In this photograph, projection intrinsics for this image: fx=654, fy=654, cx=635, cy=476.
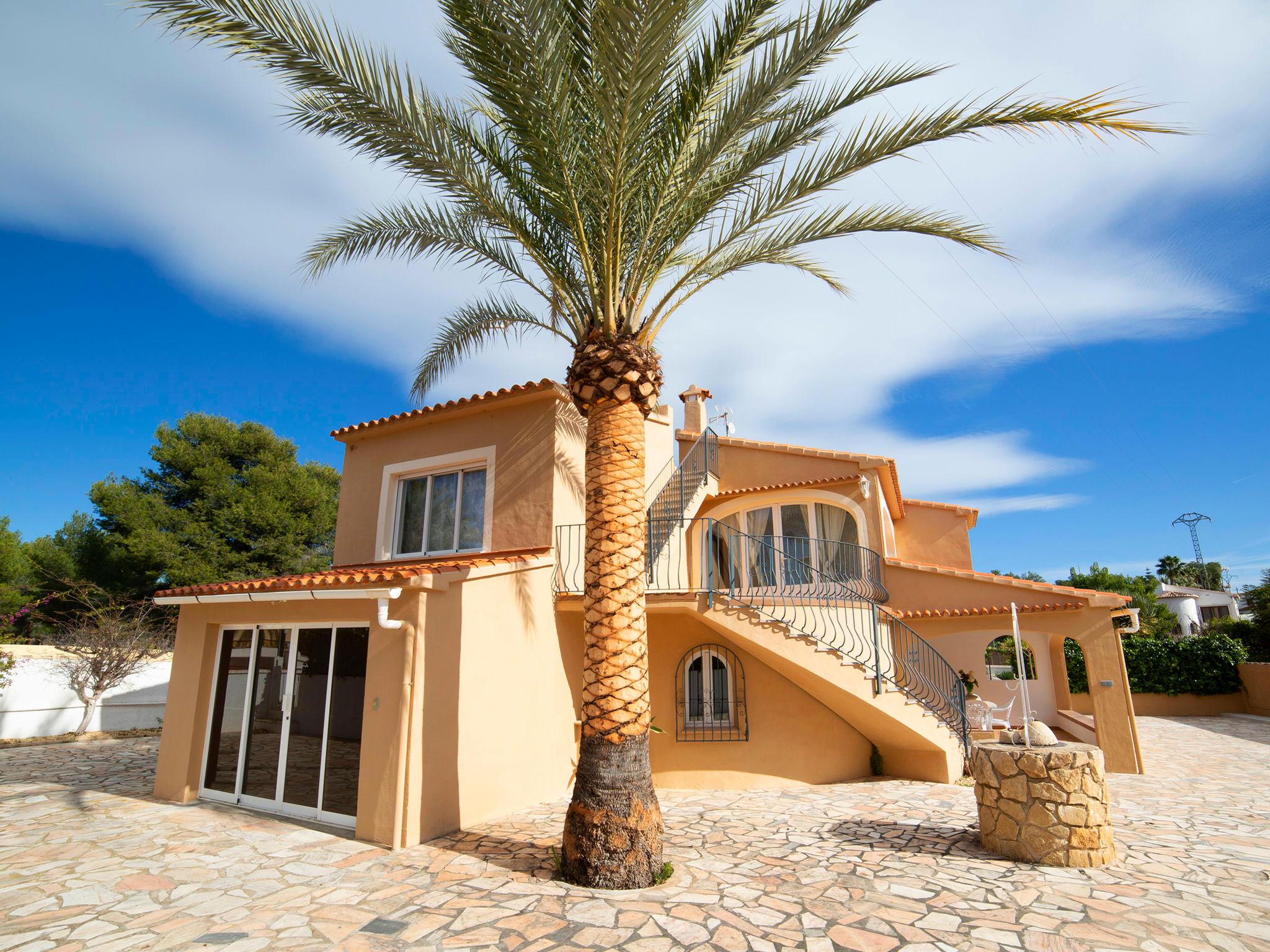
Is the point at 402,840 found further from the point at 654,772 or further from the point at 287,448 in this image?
the point at 287,448

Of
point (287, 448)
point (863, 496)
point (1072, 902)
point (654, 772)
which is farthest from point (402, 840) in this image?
point (287, 448)

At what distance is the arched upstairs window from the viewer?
11492mm

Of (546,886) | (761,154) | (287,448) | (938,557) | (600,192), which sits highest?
(287,448)

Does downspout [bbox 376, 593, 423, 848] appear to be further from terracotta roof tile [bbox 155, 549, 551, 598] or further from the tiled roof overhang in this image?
the tiled roof overhang

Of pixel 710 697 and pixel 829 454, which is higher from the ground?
pixel 829 454

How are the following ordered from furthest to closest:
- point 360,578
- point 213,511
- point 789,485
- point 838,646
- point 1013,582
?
1. point 213,511
2. point 789,485
3. point 1013,582
4. point 838,646
5. point 360,578

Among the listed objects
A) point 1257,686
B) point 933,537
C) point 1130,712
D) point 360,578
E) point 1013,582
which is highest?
point 933,537

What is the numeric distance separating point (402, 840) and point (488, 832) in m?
1.09

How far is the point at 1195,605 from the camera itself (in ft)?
122

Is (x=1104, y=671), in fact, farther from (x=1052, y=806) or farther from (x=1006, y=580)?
(x=1052, y=806)

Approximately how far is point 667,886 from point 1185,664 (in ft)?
76.1

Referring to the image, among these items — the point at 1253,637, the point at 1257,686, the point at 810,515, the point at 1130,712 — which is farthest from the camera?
the point at 1253,637

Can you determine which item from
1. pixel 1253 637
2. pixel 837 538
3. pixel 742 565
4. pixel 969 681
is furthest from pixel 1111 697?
pixel 1253 637

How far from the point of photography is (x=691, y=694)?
11.8m
